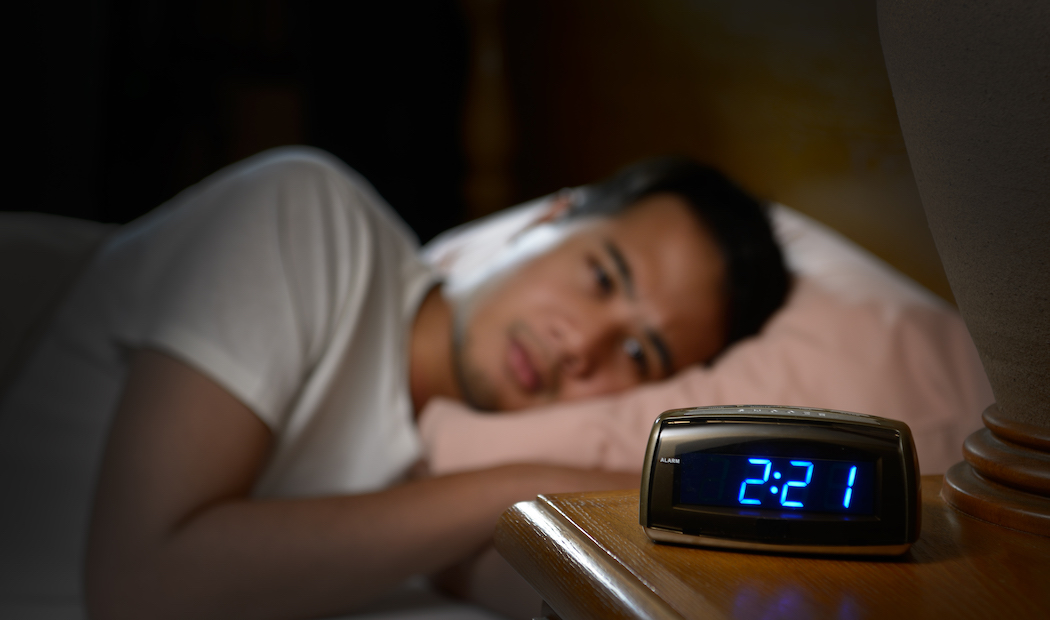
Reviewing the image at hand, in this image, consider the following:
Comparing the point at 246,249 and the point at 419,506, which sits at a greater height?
the point at 246,249

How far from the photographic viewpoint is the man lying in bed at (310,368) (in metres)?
0.77

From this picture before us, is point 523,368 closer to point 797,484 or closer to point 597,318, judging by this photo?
point 597,318

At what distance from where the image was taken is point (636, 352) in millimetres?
1104

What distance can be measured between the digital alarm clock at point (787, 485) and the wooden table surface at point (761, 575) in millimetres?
13

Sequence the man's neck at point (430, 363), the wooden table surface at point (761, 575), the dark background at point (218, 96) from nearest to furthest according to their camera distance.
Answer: the wooden table surface at point (761, 575), the man's neck at point (430, 363), the dark background at point (218, 96)

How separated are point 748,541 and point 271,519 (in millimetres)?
547

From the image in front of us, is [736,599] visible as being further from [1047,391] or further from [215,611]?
[215,611]

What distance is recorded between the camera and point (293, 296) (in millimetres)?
918

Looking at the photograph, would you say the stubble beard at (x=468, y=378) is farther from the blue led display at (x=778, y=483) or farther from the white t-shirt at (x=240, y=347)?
the blue led display at (x=778, y=483)

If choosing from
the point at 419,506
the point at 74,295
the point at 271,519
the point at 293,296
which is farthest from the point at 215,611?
the point at 74,295

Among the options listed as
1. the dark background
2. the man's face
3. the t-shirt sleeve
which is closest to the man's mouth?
the man's face

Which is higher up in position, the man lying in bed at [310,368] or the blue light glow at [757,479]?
the blue light glow at [757,479]

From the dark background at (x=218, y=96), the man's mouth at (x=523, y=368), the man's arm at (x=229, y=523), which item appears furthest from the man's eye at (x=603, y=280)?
the dark background at (x=218, y=96)

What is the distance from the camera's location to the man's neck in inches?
46.6
